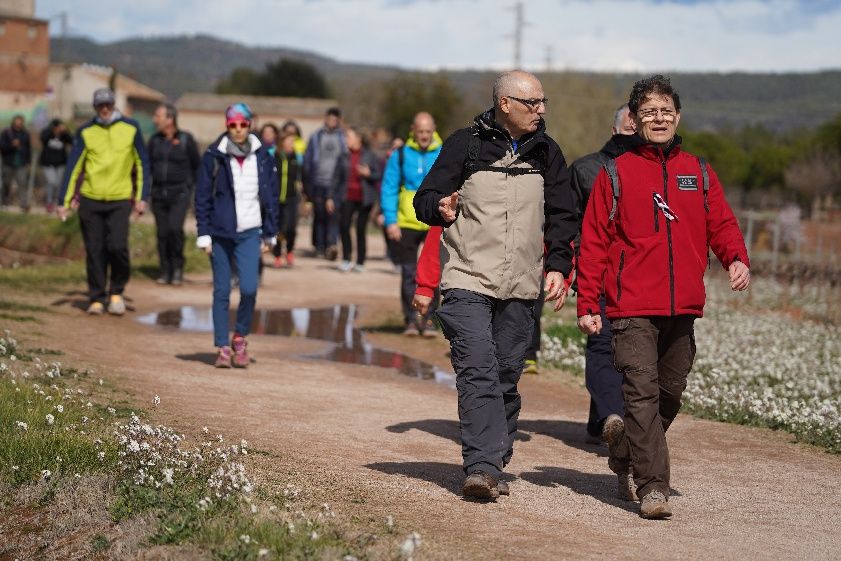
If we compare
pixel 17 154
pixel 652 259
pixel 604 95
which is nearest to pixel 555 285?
pixel 652 259

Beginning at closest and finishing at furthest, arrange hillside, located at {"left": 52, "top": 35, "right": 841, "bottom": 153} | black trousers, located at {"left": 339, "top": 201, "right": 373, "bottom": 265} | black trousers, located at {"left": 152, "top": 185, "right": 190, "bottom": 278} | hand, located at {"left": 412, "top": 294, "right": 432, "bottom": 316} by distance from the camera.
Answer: hand, located at {"left": 412, "top": 294, "right": 432, "bottom": 316}, black trousers, located at {"left": 152, "top": 185, "right": 190, "bottom": 278}, black trousers, located at {"left": 339, "top": 201, "right": 373, "bottom": 265}, hillside, located at {"left": 52, "top": 35, "right": 841, "bottom": 153}

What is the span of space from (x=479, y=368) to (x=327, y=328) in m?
8.43

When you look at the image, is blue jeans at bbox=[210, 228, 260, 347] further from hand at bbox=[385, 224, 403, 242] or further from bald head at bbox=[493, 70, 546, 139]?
bald head at bbox=[493, 70, 546, 139]

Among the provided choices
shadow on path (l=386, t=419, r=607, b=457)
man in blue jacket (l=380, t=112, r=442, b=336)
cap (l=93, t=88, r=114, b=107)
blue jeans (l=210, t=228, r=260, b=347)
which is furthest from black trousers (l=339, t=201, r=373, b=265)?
shadow on path (l=386, t=419, r=607, b=457)

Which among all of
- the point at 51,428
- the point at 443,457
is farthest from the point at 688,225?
the point at 51,428

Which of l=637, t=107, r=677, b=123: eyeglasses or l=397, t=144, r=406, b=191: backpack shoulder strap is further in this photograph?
l=397, t=144, r=406, b=191: backpack shoulder strap

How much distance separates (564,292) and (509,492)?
109cm

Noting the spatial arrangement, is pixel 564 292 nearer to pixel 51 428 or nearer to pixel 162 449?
pixel 162 449

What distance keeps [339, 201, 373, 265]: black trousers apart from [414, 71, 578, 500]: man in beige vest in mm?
14722

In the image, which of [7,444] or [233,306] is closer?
[7,444]

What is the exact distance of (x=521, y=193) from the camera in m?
7.05

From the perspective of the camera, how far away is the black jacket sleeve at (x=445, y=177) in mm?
6996

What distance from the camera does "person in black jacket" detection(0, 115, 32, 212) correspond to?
30656mm

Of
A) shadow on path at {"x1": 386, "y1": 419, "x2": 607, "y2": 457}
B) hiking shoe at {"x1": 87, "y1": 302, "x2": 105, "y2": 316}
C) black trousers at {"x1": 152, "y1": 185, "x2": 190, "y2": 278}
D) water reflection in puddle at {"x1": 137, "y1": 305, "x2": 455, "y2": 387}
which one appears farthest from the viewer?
black trousers at {"x1": 152, "y1": 185, "x2": 190, "y2": 278}
